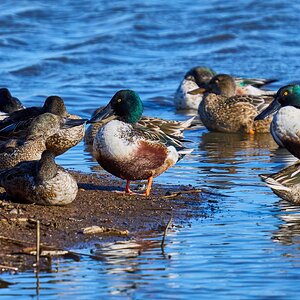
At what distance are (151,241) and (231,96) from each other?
7143mm

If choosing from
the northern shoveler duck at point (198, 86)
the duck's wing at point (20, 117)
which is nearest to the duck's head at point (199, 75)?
the northern shoveler duck at point (198, 86)

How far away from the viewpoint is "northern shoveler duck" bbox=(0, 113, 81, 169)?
28.0 ft

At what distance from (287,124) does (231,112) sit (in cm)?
410

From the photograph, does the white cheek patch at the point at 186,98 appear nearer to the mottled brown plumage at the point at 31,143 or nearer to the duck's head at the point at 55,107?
the duck's head at the point at 55,107

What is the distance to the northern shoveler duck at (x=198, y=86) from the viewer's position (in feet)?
48.8

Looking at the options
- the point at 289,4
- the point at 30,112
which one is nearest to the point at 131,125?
the point at 30,112

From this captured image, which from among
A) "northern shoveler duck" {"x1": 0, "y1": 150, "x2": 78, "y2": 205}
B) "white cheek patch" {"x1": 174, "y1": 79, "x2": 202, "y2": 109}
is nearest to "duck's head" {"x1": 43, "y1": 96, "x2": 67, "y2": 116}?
"northern shoveler duck" {"x1": 0, "y1": 150, "x2": 78, "y2": 205}

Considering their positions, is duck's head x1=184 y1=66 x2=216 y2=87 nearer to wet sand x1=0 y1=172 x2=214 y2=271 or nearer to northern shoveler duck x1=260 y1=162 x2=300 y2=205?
wet sand x1=0 y1=172 x2=214 y2=271

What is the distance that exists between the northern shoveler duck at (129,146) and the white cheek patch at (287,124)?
3.11 ft

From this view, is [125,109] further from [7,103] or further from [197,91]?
[197,91]

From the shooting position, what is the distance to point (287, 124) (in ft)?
29.9

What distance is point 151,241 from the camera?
6.97 m

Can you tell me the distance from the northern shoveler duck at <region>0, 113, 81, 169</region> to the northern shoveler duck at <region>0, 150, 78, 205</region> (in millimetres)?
791

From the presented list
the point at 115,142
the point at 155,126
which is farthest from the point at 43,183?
the point at 155,126
